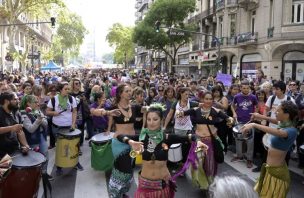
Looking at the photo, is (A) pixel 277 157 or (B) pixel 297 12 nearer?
(A) pixel 277 157

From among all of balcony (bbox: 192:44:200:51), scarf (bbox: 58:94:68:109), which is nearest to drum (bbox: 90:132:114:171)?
scarf (bbox: 58:94:68:109)

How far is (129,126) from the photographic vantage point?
4.96m

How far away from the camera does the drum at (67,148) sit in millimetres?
6719

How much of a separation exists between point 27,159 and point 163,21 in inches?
1395

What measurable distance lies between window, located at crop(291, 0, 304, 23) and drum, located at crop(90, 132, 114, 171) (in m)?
22.6

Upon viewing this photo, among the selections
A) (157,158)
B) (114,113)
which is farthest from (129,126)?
(157,158)

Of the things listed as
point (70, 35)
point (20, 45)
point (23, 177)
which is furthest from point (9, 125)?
point (70, 35)

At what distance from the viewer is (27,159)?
4.71m

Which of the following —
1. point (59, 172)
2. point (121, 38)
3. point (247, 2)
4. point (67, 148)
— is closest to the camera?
point (67, 148)

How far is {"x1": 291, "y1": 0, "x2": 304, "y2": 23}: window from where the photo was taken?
25.3m

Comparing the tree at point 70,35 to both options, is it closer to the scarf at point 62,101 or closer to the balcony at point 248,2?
the balcony at point 248,2

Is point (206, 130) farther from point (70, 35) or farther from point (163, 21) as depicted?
point (70, 35)

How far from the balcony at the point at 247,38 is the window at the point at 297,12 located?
4.43m

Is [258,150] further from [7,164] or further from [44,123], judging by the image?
[7,164]
